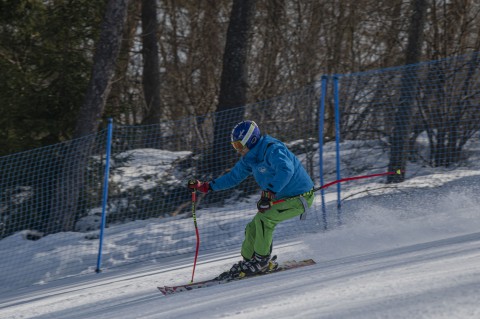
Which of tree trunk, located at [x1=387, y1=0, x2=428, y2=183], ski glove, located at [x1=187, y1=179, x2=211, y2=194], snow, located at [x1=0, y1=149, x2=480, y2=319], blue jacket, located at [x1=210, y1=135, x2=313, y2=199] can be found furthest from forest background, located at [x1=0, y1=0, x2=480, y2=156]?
blue jacket, located at [x1=210, y1=135, x2=313, y2=199]

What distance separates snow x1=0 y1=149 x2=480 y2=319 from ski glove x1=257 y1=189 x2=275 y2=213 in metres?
0.69

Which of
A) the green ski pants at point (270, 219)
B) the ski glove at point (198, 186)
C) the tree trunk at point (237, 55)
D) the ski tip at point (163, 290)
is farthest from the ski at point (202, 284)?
the tree trunk at point (237, 55)

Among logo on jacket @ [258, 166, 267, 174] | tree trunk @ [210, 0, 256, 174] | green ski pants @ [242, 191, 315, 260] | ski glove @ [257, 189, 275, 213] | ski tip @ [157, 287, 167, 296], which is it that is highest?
tree trunk @ [210, 0, 256, 174]

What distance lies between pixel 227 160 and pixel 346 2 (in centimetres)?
756

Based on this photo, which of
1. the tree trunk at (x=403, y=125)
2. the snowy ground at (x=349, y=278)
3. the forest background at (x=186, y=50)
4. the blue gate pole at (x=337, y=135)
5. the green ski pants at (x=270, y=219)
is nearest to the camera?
the snowy ground at (x=349, y=278)

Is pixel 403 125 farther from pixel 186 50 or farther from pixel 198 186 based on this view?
pixel 186 50

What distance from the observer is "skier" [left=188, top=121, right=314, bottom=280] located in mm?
6074

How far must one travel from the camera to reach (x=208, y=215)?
9.34 meters

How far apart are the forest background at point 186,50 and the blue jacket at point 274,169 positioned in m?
4.30

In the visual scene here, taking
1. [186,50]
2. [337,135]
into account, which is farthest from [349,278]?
[186,50]

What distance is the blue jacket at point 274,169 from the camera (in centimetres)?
604

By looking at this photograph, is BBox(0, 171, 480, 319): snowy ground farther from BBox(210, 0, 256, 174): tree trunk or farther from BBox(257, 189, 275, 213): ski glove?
BBox(210, 0, 256, 174): tree trunk

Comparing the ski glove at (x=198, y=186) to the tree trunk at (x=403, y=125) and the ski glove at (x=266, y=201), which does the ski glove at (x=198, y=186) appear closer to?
the ski glove at (x=266, y=201)

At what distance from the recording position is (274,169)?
6.14 metres
